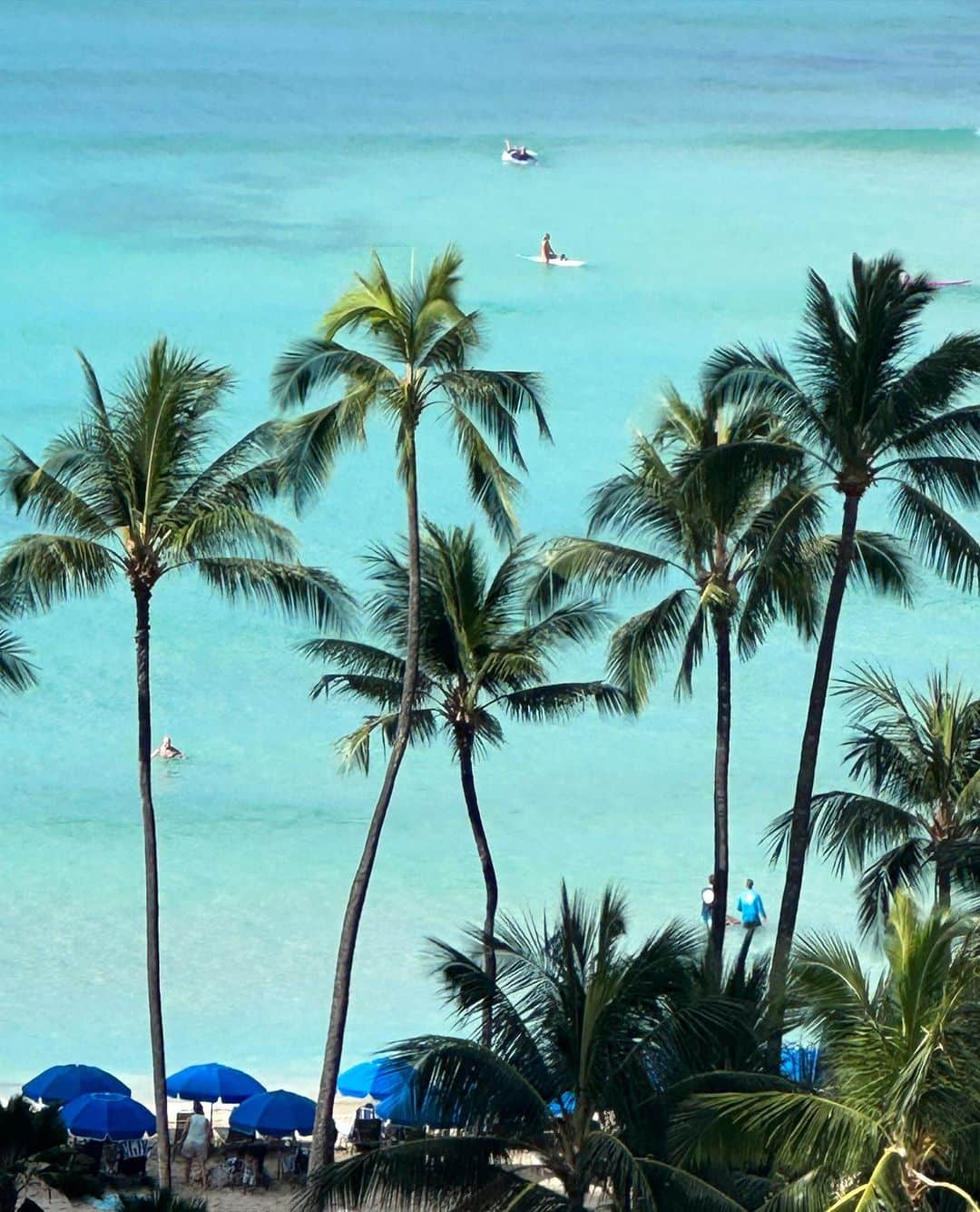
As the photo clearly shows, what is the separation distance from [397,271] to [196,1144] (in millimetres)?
39339

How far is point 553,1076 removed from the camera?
1475cm

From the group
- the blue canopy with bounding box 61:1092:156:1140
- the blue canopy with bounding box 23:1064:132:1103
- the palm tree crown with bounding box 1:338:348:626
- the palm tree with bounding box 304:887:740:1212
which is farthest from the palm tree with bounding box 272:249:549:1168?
the palm tree with bounding box 304:887:740:1212

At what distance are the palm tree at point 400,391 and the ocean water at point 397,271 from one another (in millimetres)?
6725

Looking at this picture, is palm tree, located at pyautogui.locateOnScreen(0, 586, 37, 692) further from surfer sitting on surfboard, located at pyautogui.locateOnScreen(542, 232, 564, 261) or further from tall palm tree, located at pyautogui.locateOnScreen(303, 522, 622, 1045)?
surfer sitting on surfboard, located at pyautogui.locateOnScreen(542, 232, 564, 261)

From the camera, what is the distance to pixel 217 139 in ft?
222

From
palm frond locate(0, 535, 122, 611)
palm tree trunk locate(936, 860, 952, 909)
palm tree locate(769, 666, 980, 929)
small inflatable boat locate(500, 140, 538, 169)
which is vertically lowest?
palm tree trunk locate(936, 860, 952, 909)

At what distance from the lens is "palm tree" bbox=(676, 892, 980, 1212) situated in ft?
43.1

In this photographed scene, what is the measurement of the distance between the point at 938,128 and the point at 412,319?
51.2 m

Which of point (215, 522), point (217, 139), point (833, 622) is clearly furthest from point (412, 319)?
point (217, 139)

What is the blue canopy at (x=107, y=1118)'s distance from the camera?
68.8 ft

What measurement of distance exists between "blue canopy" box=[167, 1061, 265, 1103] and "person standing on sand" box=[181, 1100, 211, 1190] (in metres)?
0.40

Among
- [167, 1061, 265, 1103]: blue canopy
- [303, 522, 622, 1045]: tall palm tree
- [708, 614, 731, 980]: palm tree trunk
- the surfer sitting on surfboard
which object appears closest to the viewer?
[708, 614, 731, 980]: palm tree trunk

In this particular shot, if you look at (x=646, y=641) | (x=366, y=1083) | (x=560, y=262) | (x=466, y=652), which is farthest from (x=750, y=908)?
(x=560, y=262)

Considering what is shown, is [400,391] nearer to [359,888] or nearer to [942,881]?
[359,888]
